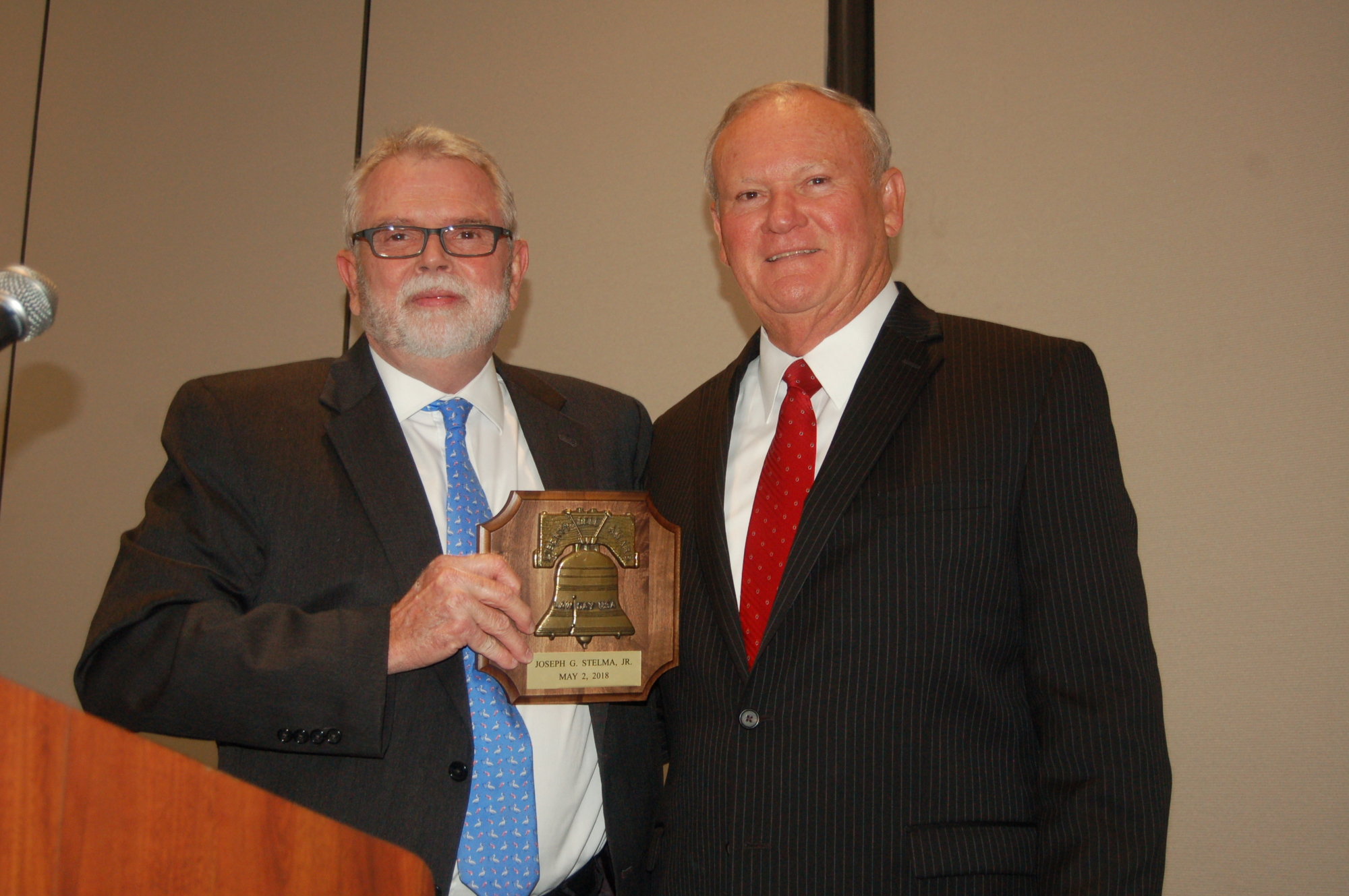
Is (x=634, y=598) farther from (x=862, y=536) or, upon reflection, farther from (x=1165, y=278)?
(x=1165, y=278)

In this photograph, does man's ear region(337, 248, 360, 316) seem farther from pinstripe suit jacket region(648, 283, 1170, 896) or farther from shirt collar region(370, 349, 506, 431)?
pinstripe suit jacket region(648, 283, 1170, 896)

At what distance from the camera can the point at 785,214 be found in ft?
6.68

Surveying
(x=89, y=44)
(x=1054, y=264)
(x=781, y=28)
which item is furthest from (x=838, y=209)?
(x=89, y=44)

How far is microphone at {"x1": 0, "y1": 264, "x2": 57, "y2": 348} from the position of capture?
0.97 metres

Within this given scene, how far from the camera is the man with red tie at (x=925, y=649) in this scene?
159cm

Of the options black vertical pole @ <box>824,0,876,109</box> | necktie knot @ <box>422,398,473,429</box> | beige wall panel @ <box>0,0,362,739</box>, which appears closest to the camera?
necktie knot @ <box>422,398,473,429</box>

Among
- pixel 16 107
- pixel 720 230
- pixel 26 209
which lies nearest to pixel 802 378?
pixel 720 230

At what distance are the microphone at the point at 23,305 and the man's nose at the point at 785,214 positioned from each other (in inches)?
53.3

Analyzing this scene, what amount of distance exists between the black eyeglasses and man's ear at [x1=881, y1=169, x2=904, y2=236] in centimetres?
87

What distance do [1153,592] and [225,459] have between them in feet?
7.94

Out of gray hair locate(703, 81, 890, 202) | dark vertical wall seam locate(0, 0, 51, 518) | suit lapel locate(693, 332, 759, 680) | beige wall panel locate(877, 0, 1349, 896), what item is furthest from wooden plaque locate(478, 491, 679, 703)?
dark vertical wall seam locate(0, 0, 51, 518)

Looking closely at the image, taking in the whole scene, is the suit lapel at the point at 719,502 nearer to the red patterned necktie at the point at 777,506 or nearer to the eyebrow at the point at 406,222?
the red patterned necktie at the point at 777,506

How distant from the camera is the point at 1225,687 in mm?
2762

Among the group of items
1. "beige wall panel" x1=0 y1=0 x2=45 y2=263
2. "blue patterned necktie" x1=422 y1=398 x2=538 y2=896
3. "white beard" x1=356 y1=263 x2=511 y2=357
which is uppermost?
"beige wall panel" x1=0 y1=0 x2=45 y2=263
